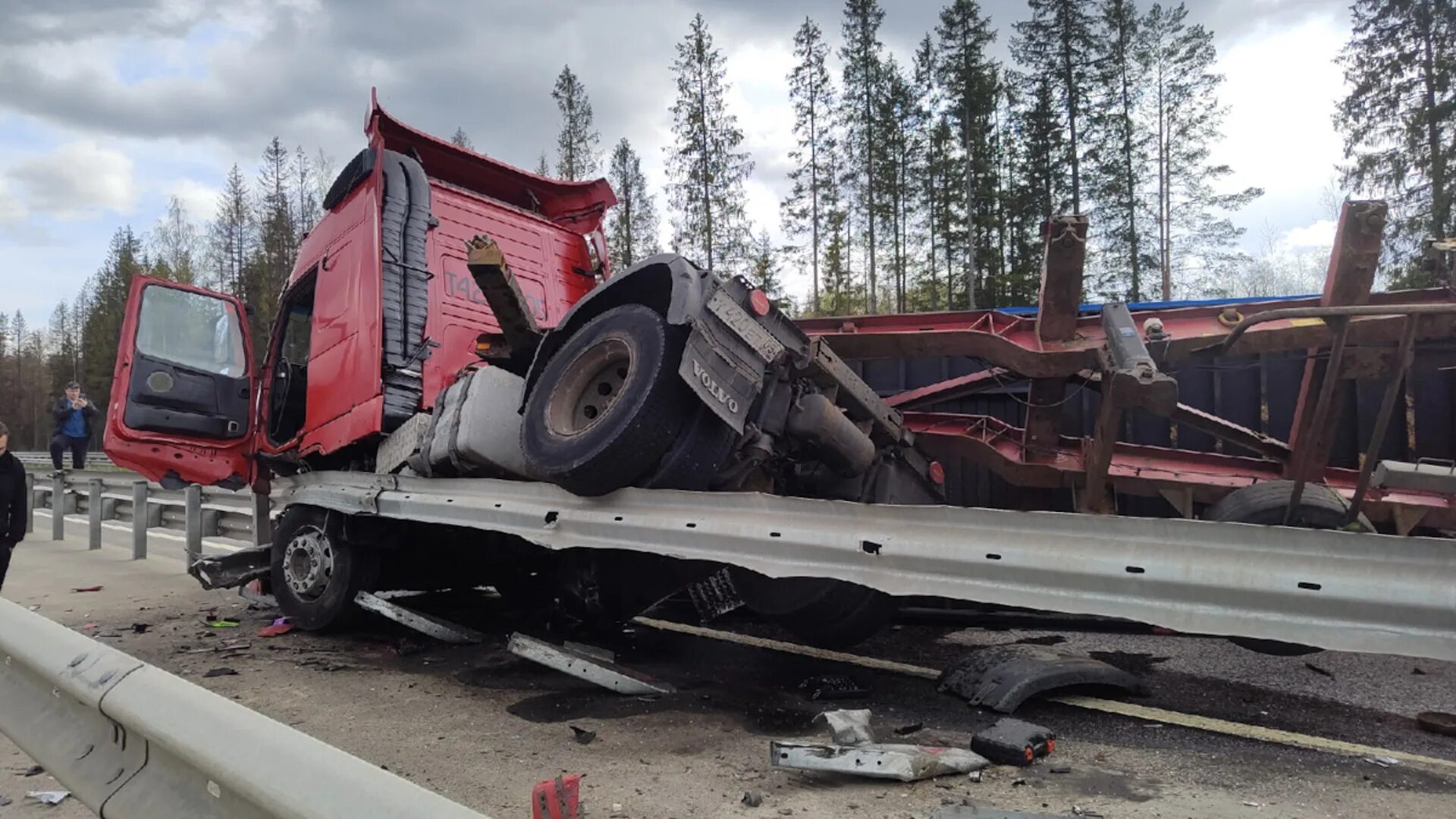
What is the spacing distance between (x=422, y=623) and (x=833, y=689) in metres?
2.42

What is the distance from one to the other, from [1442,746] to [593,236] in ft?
18.5

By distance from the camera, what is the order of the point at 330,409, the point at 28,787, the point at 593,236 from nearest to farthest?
the point at 28,787
the point at 330,409
the point at 593,236

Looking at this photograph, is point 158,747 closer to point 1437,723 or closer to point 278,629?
point 1437,723

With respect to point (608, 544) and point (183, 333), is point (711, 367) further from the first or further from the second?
point (183, 333)

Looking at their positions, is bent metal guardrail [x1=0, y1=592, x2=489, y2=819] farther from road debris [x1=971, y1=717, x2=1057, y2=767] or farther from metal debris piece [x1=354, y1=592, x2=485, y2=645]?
metal debris piece [x1=354, y1=592, x2=485, y2=645]

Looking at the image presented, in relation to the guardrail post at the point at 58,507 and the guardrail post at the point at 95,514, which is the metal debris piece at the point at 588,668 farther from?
the guardrail post at the point at 58,507

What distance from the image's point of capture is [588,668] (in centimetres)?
391

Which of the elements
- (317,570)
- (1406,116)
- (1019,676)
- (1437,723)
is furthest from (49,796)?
(1406,116)

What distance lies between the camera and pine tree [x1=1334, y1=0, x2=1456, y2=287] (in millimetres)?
17297

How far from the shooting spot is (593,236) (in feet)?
22.3

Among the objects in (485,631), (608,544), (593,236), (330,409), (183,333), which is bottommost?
(485,631)

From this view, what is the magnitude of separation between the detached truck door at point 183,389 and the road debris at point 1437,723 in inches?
258

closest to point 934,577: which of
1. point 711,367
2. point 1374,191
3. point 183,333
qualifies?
point 711,367

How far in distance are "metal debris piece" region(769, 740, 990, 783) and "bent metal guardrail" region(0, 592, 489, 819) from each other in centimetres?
165
